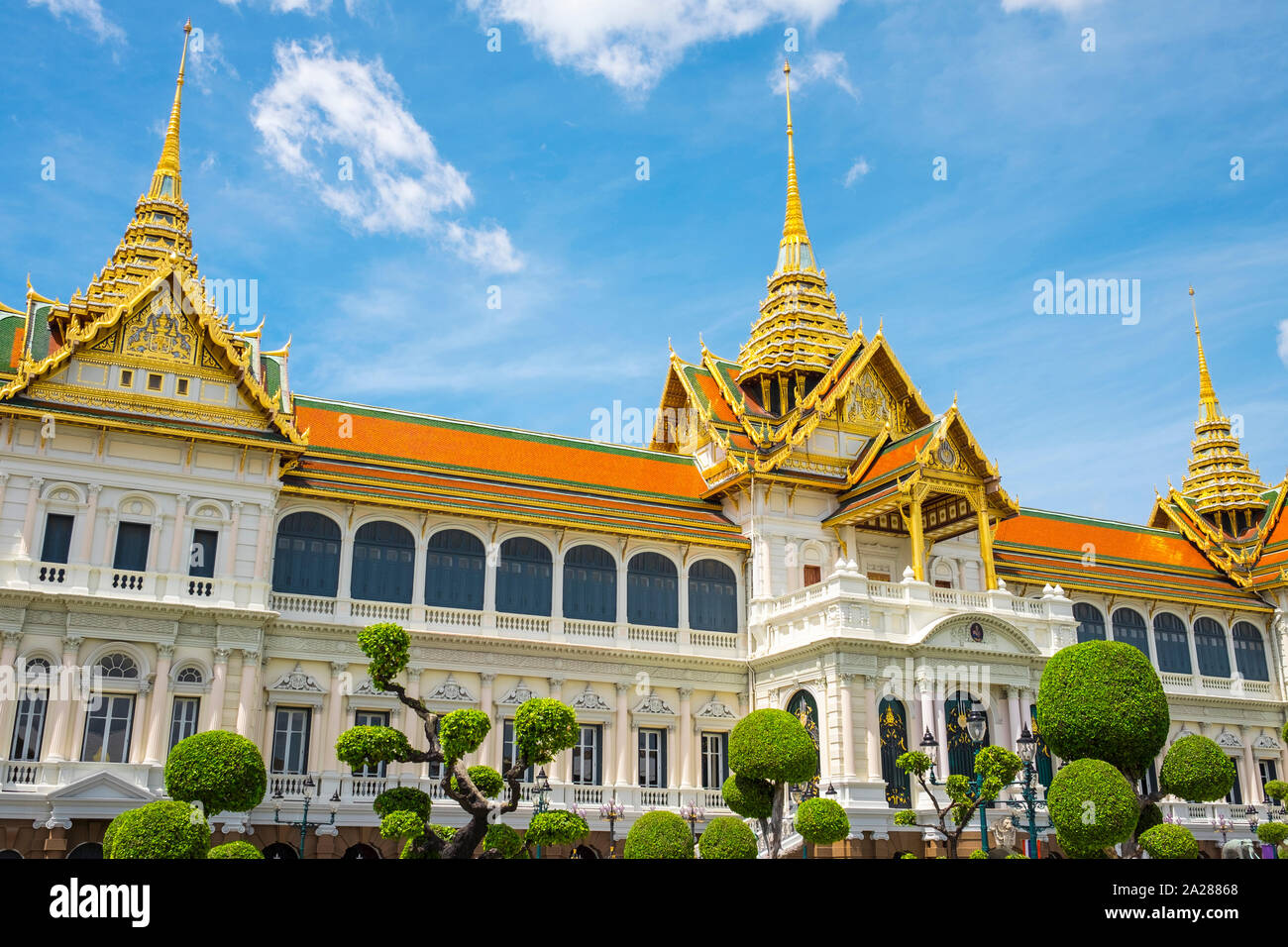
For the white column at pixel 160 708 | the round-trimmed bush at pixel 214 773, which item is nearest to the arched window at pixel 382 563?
the white column at pixel 160 708

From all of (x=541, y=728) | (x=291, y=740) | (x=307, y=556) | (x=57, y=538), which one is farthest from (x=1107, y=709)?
(x=57, y=538)

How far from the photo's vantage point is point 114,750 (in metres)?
27.7

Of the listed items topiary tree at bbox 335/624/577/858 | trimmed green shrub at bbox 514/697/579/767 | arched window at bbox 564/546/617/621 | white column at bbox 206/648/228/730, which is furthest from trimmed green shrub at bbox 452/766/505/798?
arched window at bbox 564/546/617/621

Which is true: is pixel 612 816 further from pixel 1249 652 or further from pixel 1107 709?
pixel 1249 652

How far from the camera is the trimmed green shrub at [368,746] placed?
794 inches

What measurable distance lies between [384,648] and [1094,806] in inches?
525

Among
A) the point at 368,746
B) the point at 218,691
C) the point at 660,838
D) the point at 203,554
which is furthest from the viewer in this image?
the point at 203,554

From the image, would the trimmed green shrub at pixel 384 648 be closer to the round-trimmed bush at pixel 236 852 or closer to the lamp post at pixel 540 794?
the round-trimmed bush at pixel 236 852

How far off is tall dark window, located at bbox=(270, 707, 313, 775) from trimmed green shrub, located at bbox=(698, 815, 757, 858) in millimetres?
11698

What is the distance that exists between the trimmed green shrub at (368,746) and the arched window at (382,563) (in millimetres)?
11395

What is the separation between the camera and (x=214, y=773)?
2056cm

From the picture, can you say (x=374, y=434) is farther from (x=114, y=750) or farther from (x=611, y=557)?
(x=114, y=750)
